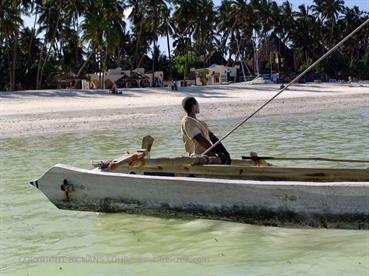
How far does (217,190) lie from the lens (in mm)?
6164

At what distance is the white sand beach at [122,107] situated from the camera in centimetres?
2258

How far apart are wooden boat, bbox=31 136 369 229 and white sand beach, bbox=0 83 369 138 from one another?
1282cm

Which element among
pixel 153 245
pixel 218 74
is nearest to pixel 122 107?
pixel 153 245

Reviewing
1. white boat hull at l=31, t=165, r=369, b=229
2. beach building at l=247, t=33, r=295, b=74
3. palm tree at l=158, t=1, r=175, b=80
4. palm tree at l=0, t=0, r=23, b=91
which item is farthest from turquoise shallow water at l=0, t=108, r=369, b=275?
beach building at l=247, t=33, r=295, b=74

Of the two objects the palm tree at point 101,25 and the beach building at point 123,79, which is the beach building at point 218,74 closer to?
the beach building at point 123,79

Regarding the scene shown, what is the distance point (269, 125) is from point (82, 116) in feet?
28.7

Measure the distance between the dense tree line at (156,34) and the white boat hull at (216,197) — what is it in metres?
40.4

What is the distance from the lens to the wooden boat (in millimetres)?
5688

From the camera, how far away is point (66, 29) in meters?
57.9

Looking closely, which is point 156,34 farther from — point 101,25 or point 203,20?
point 101,25

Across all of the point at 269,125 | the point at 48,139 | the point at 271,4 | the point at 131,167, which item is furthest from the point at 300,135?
the point at 271,4

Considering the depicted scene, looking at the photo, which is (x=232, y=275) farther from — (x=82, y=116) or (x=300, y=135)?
(x=82, y=116)

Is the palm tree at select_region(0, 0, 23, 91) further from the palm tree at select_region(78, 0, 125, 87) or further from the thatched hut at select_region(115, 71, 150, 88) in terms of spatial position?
the thatched hut at select_region(115, 71, 150, 88)

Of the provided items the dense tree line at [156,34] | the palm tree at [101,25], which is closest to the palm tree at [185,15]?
the dense tree line at [156,34]
